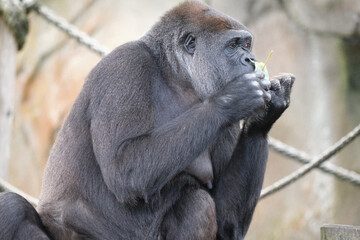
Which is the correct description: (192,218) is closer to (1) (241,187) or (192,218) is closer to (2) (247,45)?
(1) (241,187)

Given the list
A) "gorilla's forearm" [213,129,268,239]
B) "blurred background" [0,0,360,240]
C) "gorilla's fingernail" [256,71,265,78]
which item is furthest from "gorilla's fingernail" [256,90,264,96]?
"blurred background" [0,0,360,240]

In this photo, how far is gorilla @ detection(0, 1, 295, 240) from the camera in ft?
11.4

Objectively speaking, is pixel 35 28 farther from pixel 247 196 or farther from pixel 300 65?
pixel 247 196

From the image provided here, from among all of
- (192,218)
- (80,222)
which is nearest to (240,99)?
(192,218)

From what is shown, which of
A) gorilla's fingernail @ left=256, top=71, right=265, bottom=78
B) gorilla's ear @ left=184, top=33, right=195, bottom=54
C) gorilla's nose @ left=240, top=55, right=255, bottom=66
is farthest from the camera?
gorilla's ear @ left=184, top=33, right=195, bottom=54

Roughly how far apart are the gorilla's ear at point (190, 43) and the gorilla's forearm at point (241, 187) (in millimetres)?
583

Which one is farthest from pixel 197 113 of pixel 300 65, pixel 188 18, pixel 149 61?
pixel 300 65

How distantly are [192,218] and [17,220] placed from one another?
0.90m

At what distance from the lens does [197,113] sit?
351 cm

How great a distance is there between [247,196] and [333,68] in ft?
15.0

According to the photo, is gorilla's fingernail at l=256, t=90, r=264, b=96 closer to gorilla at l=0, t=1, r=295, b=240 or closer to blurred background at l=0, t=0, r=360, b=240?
gorilla at l=0, t=1, r=295, b=240

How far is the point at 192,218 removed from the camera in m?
3.64

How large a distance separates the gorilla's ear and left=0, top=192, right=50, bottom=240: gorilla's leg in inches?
48.4

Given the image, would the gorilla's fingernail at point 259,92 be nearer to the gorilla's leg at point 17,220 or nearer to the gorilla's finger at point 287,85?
the gorilla's finger at point 287,85
